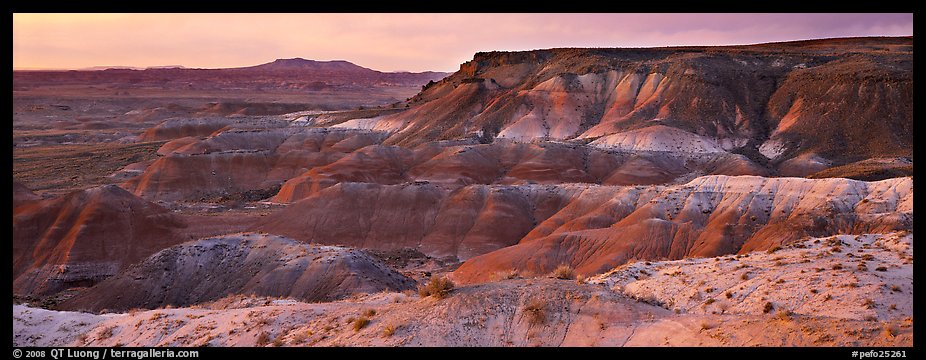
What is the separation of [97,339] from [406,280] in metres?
14.2

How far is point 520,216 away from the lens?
4859 cm

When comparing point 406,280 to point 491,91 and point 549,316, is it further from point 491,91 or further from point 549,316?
point 491,91

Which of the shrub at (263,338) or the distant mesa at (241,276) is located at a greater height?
the shrub at (263,338)

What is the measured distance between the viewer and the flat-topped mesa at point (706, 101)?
70.2 meters

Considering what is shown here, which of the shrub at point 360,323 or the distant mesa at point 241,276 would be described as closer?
the shrub at point 360,323

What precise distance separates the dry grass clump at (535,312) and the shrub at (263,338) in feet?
18.1

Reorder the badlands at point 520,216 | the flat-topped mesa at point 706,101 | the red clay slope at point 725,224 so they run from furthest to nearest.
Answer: the flat-topped mesa at point 706,101
the red clay slope at point 725,224
the badlands at point 520,216

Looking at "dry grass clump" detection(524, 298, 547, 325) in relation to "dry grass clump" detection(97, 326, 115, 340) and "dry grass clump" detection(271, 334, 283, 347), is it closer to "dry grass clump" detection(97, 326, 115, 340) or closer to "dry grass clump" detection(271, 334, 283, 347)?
"dry grass clump" detection(271, 334, 283, 347)

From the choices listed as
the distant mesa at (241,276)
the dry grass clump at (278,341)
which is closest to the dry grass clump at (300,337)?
the dry grass clump at (278,341)

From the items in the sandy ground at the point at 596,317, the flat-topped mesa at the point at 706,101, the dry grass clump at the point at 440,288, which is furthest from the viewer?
the flat-topped mesa at the point at 706,101

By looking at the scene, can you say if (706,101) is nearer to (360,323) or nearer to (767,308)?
(767,308)

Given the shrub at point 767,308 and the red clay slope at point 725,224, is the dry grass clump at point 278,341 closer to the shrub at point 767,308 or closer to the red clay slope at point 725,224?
the shrub at point 767,308

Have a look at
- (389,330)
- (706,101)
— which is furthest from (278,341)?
(706,101)

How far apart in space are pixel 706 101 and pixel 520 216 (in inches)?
1673
